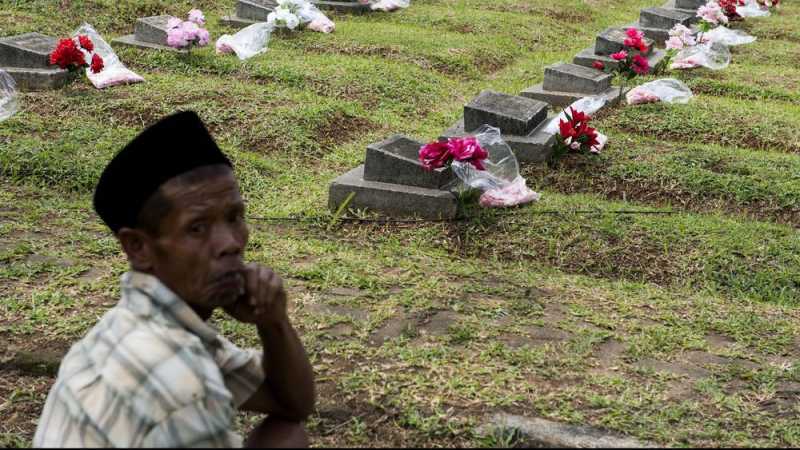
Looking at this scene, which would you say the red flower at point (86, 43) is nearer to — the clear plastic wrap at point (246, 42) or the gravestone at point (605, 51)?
the clear plastic wrap at point (246, 42)

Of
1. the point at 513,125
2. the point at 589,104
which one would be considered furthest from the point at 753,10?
the point at 513,125

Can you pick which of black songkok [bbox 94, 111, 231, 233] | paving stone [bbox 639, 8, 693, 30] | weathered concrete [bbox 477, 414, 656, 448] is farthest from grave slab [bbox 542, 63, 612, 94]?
black songkok [bbox 94, 111, 231, 233]

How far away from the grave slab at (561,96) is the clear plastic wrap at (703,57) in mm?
1482

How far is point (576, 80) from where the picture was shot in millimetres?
8898

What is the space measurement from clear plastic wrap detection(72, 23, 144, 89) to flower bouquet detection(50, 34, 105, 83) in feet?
0.22

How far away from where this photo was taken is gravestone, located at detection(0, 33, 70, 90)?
813 centimetres

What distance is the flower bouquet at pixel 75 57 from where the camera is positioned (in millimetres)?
8070

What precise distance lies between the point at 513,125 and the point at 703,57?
4.14 m

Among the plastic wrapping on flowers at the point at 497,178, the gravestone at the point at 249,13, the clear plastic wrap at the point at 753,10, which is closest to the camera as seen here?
the plastic wrapping on flowers at the point at 497,178

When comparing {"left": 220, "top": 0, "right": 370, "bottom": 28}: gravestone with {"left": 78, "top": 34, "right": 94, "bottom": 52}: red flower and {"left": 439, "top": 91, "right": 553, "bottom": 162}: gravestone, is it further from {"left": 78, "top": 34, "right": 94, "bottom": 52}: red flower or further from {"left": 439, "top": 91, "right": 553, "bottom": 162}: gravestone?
{"left": 439, "top": 91, "right": 553, "bottom": 162}: gravestone

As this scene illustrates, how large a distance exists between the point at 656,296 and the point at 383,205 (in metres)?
1.79

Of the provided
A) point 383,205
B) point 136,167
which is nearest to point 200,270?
point 136,167

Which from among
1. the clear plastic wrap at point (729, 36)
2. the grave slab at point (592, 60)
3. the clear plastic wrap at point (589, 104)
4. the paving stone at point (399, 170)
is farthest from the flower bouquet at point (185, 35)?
A: the clear plastic wrap at point (729, 36)

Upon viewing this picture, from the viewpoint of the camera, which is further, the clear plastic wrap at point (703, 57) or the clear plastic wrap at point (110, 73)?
the clear plastic wrap at point (703, 57)
